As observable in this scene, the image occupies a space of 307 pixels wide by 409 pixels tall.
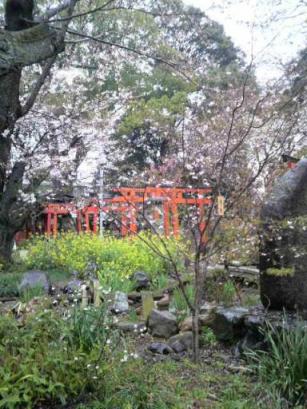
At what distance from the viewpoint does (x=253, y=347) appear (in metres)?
4.14

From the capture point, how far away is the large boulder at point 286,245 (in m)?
4.44

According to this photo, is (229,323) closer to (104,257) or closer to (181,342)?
(181,342)

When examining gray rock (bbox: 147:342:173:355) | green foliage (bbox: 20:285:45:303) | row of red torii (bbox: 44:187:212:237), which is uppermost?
row of red torii (bbox: 44:187:212:237)

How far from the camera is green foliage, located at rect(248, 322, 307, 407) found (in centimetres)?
327

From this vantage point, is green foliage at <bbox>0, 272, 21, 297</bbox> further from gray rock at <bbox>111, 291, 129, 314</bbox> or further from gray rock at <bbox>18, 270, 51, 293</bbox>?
gray rock at <bbox>111, 291, 129, 314</bbox>

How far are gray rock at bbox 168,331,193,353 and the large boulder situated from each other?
2.95ft

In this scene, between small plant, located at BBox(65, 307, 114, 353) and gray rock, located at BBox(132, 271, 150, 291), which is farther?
gray rock, located at BBox(132, 271, 150, 291)

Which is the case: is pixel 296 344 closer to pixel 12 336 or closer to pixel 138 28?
pixel 12 336

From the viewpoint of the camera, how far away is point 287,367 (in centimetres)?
332

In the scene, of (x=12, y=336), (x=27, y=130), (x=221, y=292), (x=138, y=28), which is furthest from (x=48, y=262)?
(x=12, y=336)

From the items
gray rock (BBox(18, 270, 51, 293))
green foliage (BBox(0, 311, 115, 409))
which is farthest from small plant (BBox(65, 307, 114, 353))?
gray rock (BBox(18, 270, 51, 293))

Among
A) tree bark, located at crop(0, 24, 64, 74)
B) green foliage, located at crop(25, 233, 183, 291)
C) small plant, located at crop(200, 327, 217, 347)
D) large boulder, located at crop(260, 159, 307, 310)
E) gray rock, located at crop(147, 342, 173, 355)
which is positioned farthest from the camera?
green foliage, located at crop(25, 233, 183, 291)

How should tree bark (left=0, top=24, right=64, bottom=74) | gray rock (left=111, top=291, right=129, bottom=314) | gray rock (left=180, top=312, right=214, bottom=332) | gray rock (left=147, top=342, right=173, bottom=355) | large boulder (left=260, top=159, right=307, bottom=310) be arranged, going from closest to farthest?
tree bark (left=0, top=24, right=64, bottom=74), gray rock (left=147, top=342, right=173, bottom=355), large boulder (left=260, top=159, right=307, bottom=310), gray rock (left=180, top=312, right=214, bottom=332), gray rock (left=111, top=291, right=129, bottom=314)

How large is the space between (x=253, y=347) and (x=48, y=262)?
5.41 m
